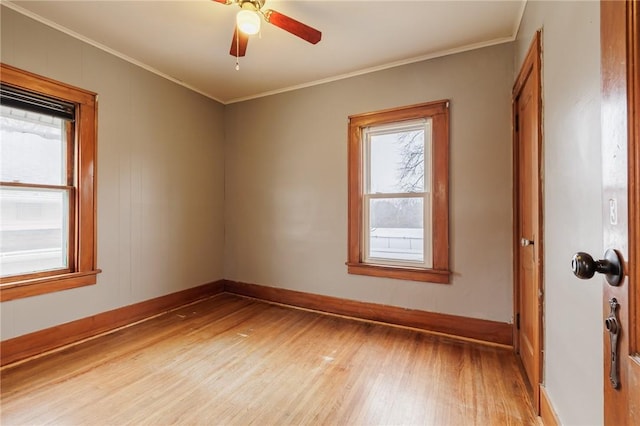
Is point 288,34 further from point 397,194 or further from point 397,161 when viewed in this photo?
point 397,194

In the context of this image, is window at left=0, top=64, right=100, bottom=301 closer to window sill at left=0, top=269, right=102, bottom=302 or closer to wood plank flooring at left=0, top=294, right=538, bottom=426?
window sill at left=0, top=269, right=102, bottom=302

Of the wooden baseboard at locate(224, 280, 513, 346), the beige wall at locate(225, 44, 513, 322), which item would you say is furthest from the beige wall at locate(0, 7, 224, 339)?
the wooden baseboard at locate(224, 280, 513, 346)

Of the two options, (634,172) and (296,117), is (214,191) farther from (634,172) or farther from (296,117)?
(634,172)

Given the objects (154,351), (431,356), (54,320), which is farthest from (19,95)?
(431,356)

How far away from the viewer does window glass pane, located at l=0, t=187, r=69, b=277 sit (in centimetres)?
232

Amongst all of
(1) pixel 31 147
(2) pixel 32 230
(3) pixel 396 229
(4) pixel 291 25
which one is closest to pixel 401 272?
(3) pixel 396 229

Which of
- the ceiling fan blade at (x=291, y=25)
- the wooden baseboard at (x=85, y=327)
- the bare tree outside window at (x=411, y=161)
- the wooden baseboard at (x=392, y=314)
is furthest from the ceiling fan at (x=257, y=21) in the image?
the wooden baseboard at (x=85, y=327)

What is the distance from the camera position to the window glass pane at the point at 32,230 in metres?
2.32

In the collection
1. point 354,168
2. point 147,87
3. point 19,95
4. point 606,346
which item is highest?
point 147,87

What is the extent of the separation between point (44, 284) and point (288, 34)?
2933mm

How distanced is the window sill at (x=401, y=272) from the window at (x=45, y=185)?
8.42 ft

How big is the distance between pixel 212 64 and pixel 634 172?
347 cm

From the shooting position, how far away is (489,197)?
105 inches

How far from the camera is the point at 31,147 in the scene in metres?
2.45
